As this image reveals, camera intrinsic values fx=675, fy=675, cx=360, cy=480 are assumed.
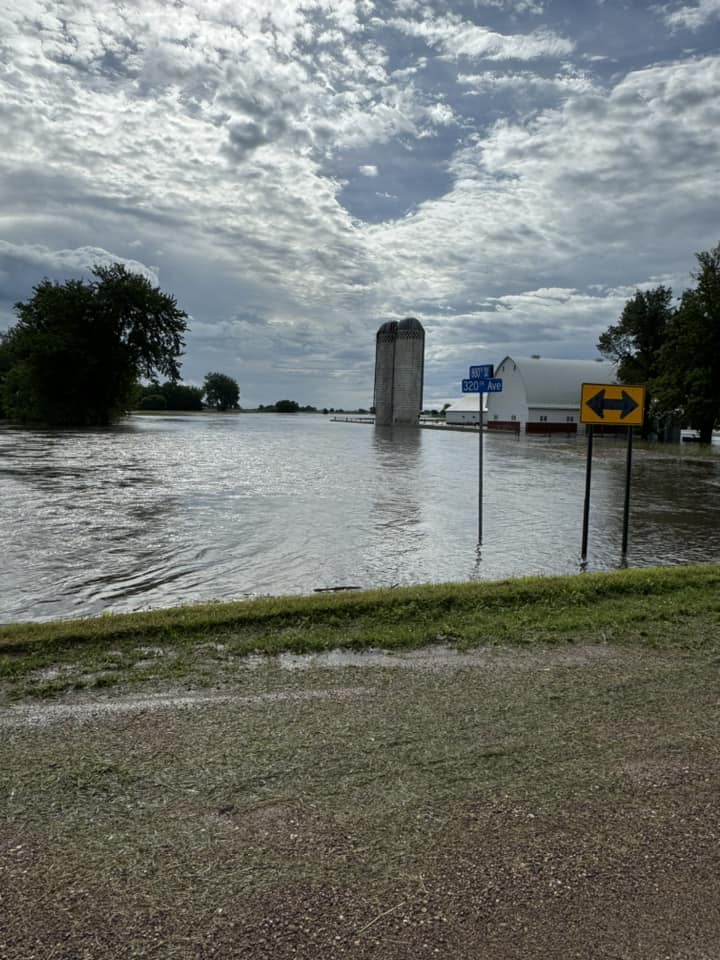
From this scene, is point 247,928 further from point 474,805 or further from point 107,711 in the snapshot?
point 107,711

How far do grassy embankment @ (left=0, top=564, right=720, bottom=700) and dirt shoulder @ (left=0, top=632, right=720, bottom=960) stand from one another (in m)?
0.47

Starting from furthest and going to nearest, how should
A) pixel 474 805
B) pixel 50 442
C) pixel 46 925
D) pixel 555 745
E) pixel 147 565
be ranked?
1. pixel 50 442
2. pixel 147 565
3. pixel 555 745
4. pixel 474 805
5. pixel 46 925

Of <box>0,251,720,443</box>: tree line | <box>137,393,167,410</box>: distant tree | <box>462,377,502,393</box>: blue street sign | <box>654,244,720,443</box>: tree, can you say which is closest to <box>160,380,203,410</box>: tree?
<box>137,393,167,410</box>: distant tree

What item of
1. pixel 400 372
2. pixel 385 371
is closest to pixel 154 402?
pixel 385 371

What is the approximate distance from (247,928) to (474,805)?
1.20 m

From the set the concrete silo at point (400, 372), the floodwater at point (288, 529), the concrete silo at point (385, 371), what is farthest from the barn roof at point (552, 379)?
the floodwater at point (288, 529)

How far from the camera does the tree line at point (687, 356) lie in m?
49.7

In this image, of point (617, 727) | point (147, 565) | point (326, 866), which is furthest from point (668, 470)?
point (326, 866)

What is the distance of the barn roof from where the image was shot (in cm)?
7802

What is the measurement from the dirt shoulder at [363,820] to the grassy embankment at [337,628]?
467mm

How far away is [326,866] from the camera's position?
8.91 feet

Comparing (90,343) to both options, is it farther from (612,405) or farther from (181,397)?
(181,397)

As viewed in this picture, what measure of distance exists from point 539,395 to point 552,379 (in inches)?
126

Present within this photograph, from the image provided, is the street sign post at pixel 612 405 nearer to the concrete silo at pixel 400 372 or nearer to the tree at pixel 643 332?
the tree at pixel 643 332
